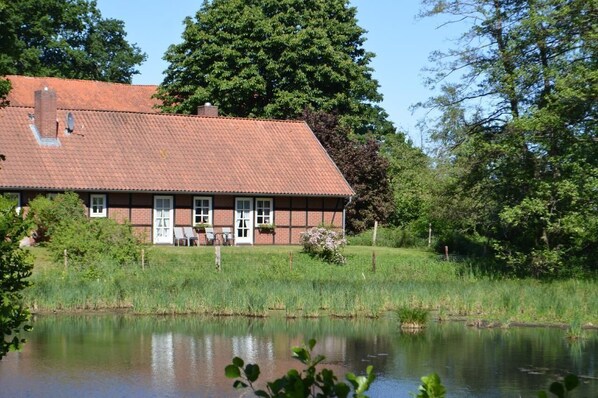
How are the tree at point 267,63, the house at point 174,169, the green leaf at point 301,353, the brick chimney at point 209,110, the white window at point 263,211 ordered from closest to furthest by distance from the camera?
1. the green leaf at point 301,353
2. the house at point 174,169
3. the white window at point 263,211
4. the brick chimney at point 209,110
5. the tree at point 267,63

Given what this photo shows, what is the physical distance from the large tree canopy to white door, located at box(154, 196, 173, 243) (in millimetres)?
16521

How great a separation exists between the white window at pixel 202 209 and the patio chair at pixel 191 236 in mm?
774

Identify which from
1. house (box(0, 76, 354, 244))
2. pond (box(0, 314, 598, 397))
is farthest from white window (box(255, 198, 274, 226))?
pond (box(0, 314, 598, 397))

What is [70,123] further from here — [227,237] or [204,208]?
[227,237]

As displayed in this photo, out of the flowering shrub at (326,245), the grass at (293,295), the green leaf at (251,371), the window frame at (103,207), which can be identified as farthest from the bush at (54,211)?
the green leaf at (251,371)

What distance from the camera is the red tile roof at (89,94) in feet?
146

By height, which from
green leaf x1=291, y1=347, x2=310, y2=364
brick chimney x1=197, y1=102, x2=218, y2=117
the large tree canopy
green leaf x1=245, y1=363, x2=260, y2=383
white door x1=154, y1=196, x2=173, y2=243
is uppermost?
the large tree canopy

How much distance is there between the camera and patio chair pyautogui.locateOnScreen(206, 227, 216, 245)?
3303 centimetres

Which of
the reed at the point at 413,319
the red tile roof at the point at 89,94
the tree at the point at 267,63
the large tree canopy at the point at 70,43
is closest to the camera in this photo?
the reed at the point at 413,319

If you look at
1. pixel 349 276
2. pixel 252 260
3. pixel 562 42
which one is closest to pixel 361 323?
pixel 349 276

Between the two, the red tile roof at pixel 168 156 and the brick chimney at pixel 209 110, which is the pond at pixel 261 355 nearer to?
the red tile roof at pixel 168 156

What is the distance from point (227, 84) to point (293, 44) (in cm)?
315

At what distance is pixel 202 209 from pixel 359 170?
25.7ft

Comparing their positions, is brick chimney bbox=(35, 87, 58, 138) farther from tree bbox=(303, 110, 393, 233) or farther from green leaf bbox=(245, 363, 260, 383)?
green leaf bbox=(245, 363, 260, 383)
